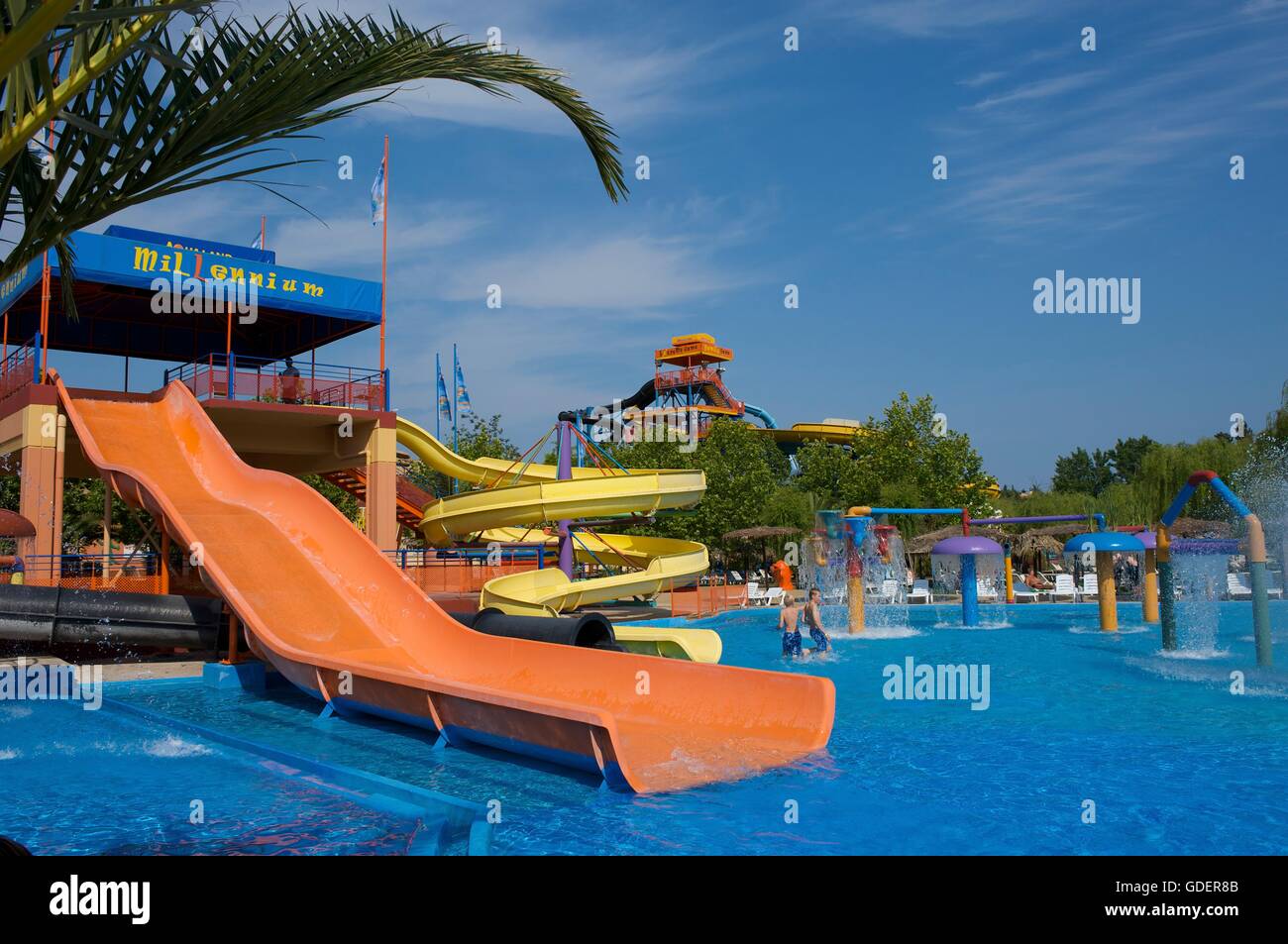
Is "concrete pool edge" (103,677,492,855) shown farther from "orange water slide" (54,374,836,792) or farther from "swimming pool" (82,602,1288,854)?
"orange water slide" (54,374,836,792)

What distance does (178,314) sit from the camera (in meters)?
23.2

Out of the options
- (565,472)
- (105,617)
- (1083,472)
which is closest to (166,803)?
(105,617)

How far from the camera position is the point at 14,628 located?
41.5 ft

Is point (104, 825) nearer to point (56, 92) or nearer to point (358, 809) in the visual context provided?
point (358, 809)

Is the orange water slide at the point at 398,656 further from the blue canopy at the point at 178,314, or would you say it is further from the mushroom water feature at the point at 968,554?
the mushroom water feature at the point at 968,554

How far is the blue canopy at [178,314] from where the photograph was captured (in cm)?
1833

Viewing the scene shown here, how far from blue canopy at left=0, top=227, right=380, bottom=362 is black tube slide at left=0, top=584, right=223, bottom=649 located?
4.50 metres

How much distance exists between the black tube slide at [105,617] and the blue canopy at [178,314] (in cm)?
450

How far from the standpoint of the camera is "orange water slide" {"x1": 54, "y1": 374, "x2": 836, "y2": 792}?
8.16 m

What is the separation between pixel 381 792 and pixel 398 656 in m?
5.12

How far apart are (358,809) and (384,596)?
6381 millimetres

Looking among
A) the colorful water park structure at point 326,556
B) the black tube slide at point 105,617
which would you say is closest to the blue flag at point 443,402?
the colorful water park structure at point 326,556
